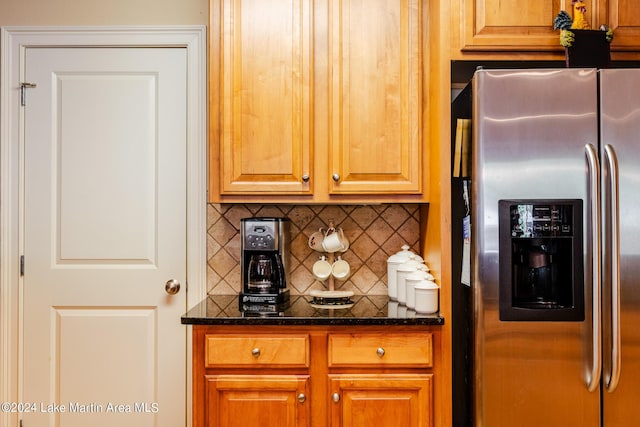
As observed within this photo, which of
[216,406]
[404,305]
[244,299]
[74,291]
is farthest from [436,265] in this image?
[74,291]

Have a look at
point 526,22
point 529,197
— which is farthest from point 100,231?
point 526,22

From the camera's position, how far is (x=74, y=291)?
7.52ft

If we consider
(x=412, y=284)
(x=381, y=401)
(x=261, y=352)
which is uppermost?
(x=412, y=284)

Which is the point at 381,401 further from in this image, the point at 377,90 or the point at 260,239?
the point at 377,90

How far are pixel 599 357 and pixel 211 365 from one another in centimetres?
127

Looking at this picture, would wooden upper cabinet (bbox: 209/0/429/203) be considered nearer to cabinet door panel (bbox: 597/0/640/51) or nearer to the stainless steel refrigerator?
the stainless steel refrigerator

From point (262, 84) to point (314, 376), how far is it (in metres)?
1.13

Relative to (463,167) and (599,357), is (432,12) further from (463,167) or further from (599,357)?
(599,357)

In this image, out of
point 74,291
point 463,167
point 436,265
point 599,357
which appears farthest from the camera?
point 74,291

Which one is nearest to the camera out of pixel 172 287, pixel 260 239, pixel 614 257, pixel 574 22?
pixel 614 257

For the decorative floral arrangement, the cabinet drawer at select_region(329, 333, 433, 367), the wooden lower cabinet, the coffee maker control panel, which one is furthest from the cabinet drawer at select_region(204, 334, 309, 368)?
the decorative floral arrangement

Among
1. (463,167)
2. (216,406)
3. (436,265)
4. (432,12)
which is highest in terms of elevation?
(432,12)

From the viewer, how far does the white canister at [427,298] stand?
1.80m

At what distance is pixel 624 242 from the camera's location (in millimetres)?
1553
